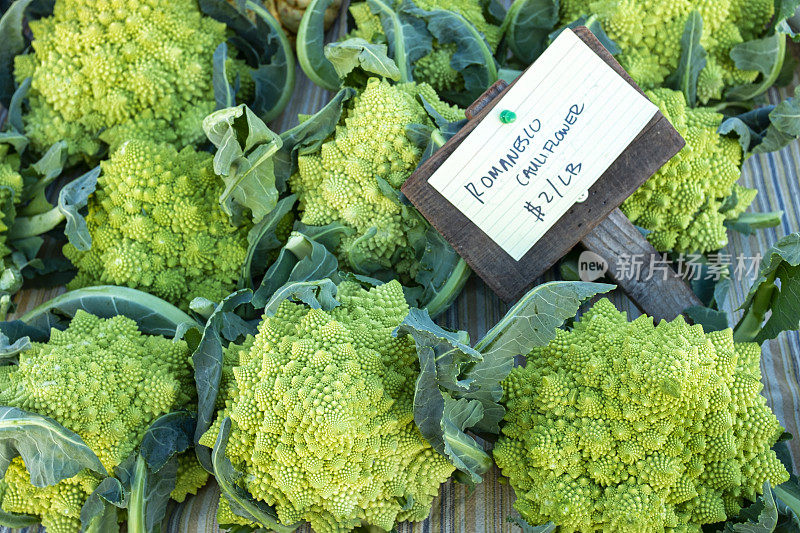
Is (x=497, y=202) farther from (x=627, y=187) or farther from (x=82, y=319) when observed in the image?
(x=82, y=319)

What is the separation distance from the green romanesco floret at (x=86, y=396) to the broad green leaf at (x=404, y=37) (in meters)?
0.96

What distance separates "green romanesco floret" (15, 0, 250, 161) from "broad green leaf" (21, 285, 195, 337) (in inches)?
17.1

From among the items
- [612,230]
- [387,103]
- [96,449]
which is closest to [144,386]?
[96,449]

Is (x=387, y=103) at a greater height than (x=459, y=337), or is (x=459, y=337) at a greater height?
(x=387, y=103)

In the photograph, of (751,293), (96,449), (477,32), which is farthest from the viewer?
(477,32)

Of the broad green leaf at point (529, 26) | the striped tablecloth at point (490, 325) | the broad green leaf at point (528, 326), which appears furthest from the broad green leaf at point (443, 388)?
the broad green leaf at point (529, 26)

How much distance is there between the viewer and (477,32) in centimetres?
176

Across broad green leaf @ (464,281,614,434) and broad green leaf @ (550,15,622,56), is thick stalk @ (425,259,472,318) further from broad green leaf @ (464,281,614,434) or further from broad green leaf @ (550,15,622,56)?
broad green leaf @ (550,15,622,56)

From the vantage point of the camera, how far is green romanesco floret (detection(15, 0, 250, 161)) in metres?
1.75

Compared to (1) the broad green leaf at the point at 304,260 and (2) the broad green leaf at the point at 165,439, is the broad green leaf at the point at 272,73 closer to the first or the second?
(1) the broad green leaf at the point at 304,260

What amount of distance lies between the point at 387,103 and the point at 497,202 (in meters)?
0.36

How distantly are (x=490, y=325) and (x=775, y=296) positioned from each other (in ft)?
2.26

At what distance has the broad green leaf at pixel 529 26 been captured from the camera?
183 cm

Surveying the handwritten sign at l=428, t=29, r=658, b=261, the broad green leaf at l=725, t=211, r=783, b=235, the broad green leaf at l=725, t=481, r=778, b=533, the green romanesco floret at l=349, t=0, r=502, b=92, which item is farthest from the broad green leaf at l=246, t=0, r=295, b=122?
the broad green leaf at l=725, t=481, r=778, b=533
